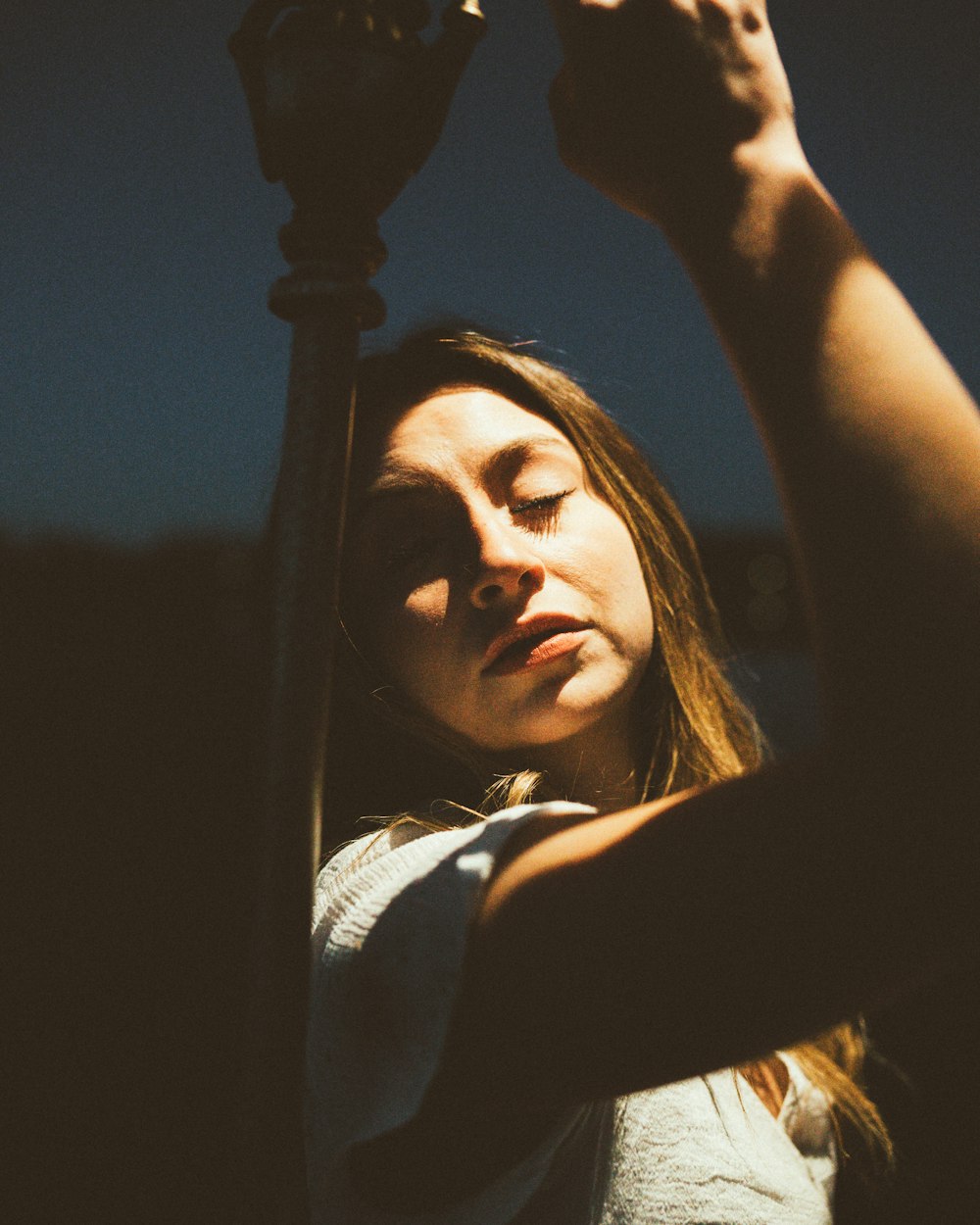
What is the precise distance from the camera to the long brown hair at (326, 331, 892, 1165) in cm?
92

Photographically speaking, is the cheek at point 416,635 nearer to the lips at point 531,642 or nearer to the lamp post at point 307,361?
the lips at point 531,642

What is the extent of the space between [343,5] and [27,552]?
1112mm

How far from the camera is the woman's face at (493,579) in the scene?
756 mm

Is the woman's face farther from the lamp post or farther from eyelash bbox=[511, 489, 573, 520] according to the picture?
the lamp post

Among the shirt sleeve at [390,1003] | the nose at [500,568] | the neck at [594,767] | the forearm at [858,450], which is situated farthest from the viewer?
the neck at [594,767]

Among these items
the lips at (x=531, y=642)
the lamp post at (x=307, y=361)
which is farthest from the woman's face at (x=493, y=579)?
the lamp post at (x=307, y=361)

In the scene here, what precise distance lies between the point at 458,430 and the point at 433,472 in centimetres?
6

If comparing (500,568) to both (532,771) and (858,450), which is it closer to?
(532,771)

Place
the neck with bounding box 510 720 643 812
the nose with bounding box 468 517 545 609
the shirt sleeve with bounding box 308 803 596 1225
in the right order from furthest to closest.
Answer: the neck with bounding box 510 720 643 812
the nose with bounding box 468 517 545 609
the shirt sleeve with bounding box 308 803 596 1225

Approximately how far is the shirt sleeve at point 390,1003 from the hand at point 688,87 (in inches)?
15.2

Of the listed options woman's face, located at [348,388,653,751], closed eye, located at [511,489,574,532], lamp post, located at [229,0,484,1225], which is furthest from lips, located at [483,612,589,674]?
lamp post, located at [229,0,484,1225]

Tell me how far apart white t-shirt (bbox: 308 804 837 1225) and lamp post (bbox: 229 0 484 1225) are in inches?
2.7

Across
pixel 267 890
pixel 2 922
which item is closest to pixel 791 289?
pixel 267 890

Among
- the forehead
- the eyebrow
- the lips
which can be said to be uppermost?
the forehead
